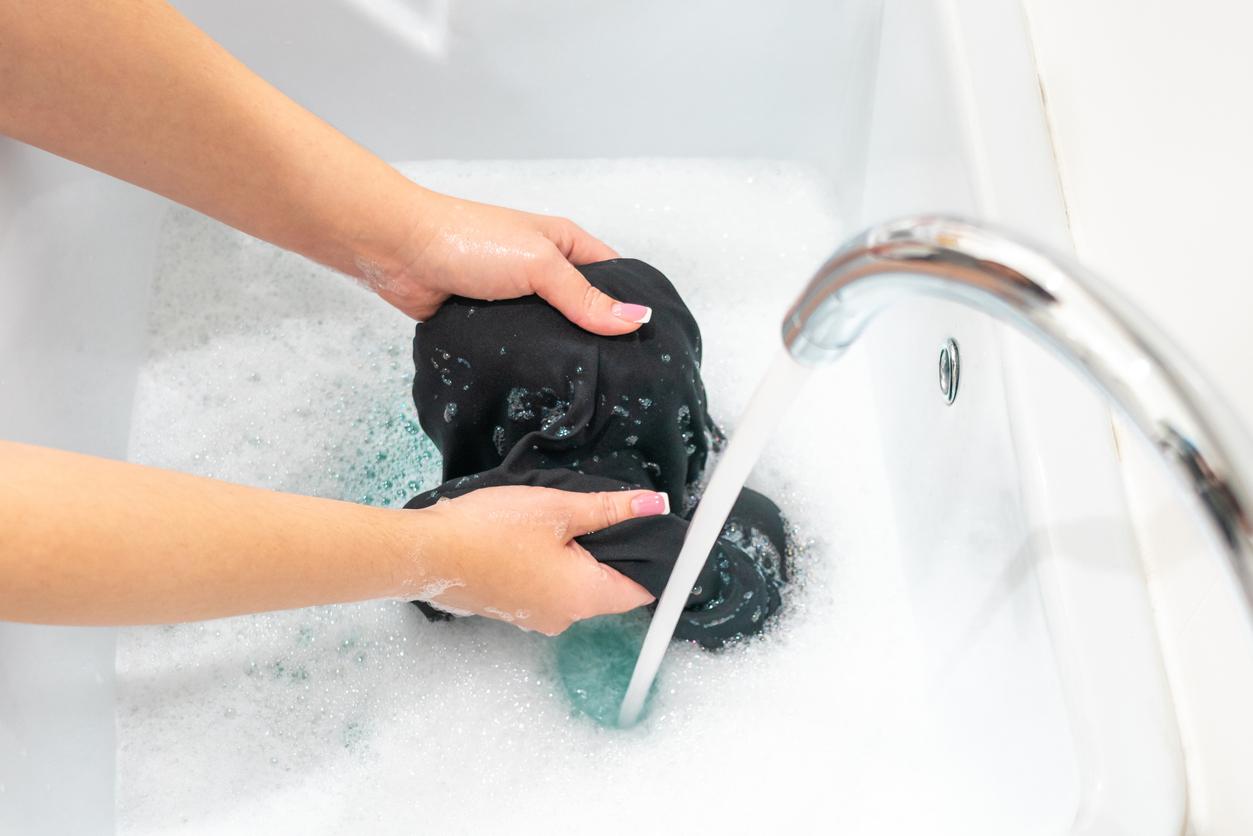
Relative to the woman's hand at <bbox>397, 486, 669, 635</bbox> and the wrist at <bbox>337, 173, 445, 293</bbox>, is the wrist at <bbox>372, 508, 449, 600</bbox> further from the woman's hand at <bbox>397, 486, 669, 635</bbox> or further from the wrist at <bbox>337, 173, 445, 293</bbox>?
the wrist at <bbox>337, 173, 445, 293</bbox>

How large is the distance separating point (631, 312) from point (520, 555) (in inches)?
8.5

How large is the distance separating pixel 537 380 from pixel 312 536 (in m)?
0.23

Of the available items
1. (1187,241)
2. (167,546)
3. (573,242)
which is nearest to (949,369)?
(1187,241)

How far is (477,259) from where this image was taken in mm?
852

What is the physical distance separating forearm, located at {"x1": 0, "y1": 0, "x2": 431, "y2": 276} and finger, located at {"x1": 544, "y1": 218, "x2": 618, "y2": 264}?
0.11 metres

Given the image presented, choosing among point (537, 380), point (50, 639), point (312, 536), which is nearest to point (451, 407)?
point (537, 380)

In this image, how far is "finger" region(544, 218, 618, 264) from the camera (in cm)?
91

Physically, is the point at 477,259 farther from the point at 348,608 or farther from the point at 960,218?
the point at 960,218

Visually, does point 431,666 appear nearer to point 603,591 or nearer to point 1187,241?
point 603,591

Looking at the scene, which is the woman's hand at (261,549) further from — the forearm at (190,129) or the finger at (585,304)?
the forearm at (190,129)

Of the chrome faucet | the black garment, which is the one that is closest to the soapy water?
the black garment

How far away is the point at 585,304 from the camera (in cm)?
83

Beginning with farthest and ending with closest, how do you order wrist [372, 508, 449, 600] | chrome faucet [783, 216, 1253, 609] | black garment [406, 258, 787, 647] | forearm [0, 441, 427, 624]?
black garment [406, 258, 787, 647] < wrist [372, 508, 449, 600] < forearm [0, 441, 427, 624] < chrome faucet [783, 216, 1253, 609]

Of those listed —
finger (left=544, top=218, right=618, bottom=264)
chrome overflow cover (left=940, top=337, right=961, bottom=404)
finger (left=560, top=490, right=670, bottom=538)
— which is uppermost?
chrome overflow cover (left=940, top=337, right=961, bottom=404)
